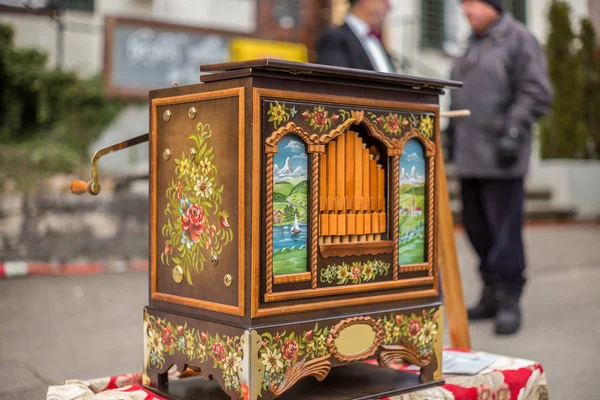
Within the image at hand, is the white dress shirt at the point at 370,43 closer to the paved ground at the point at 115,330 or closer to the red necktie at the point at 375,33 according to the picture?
the red necktie at the point at 375,33

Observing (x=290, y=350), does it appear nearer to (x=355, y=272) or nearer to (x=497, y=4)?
(x=355, y=272)

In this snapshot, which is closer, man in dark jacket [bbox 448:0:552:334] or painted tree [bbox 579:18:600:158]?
man in dark jacket [bbox 448:0:552:334]

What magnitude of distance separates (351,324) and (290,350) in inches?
7.9

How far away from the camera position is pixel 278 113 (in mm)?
1688

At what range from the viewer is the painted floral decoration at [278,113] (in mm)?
1673

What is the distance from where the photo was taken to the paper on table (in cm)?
218

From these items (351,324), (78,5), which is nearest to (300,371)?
(351,324)

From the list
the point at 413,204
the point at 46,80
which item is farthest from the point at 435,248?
the point at 46,80

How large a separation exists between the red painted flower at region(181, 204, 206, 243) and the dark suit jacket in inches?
51.9

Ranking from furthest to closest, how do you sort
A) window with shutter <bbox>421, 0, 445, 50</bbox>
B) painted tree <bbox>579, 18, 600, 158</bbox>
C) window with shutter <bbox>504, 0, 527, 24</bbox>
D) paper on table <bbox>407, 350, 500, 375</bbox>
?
window with shutter <bbox>504, 0, 527, 24</bbox>
window with shutter <bbox>421, 0, 445, 50</bbox>
painted tree <bbox>579, 18, 600, 158</bbox>
paper on table <bbox>407, 350, 500, 375</bbox>

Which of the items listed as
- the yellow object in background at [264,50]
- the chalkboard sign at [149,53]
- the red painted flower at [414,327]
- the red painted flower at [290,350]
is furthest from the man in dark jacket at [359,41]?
the yellow object in background at [264,50]

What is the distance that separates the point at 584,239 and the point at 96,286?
199 inches

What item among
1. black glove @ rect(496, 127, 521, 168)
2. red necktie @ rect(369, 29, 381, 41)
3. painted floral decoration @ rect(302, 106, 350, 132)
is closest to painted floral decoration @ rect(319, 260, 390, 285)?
painted floral decoration @ rect(302, 106, 350, 132)

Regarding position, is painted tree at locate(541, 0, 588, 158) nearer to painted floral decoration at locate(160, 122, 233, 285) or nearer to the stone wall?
the stone wall
